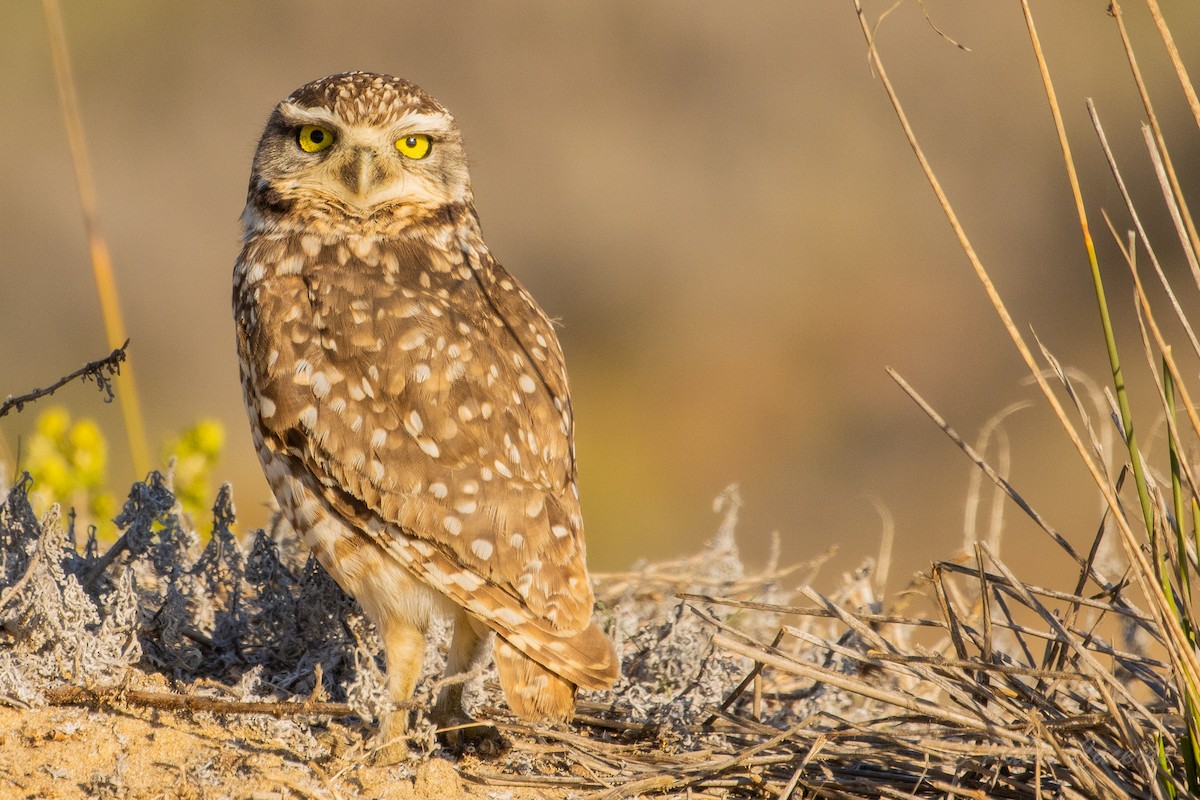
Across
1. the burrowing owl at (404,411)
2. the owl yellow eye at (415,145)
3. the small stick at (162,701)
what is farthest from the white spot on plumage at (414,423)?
the owl yellow eye at (415,145)

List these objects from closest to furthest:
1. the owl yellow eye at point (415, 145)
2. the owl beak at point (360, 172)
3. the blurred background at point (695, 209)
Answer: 1. the owl beak at point (360, 172)
2. the owl yellow eye at point (415, 145)
3. the blurred background at point (695, 209)

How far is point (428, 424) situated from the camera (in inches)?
125

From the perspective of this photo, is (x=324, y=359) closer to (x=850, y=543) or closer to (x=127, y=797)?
(x=127, y=797)

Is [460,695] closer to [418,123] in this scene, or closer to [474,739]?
[474,739]

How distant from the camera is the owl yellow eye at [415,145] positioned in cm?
370

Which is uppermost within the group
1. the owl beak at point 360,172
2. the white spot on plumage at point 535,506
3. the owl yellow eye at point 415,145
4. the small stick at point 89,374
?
the owl yellow eye at point 415,145

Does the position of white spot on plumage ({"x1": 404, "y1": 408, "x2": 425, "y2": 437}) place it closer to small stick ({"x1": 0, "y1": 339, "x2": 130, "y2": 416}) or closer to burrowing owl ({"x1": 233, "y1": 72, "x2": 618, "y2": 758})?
burrowing owl ({"x1": 233, "y1": 72, "x2": 618, "y2": 758})

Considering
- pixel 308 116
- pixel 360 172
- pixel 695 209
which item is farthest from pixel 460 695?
pixel 695 209

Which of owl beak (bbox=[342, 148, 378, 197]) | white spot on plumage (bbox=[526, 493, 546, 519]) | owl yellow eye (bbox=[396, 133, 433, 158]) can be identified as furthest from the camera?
owl yellow eye (bbox=[396, 133, 433, 158])

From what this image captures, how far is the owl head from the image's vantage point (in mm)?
3609

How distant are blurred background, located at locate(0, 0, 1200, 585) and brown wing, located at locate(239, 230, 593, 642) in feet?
24.8

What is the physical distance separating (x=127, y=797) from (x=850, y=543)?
8118 millimetres

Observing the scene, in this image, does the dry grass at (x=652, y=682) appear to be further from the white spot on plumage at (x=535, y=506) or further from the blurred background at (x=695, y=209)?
the blurred background at (x=695, y=209)

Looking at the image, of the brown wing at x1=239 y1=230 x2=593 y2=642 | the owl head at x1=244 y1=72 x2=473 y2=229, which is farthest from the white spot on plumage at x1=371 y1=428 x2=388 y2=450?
the owl head at x1=244 y1=72 x2=473 y2=229
